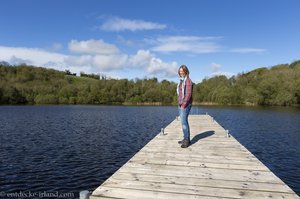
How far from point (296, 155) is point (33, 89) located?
4136 inches

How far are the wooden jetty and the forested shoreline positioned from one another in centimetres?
7089

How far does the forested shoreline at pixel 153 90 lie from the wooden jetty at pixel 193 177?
70893 mm

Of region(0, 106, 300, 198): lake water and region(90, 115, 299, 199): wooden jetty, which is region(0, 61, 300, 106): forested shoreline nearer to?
region(0, 106, 300, 198): lake water

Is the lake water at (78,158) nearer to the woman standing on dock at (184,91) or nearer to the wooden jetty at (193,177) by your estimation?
the wooden jetty at (193,177)

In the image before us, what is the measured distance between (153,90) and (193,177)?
322 ft

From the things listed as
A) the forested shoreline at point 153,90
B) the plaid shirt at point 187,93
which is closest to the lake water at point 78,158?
the plaid shirt at point 187,93

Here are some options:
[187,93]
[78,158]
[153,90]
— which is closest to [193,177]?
[187,93]

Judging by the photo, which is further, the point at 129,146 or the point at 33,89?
the point at 33,89

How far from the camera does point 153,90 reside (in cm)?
10356

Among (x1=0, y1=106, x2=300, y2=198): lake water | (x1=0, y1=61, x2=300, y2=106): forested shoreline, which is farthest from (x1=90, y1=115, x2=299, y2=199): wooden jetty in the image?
(x1=0, y1=61, x2=300, y2=106): forested shoreline

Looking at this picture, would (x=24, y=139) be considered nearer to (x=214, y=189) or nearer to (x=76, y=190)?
(x=76, y=190)

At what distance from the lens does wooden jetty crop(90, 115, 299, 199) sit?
4516 mm

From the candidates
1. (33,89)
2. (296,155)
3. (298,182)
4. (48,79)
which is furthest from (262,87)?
(48,79)

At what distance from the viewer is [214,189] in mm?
4730
